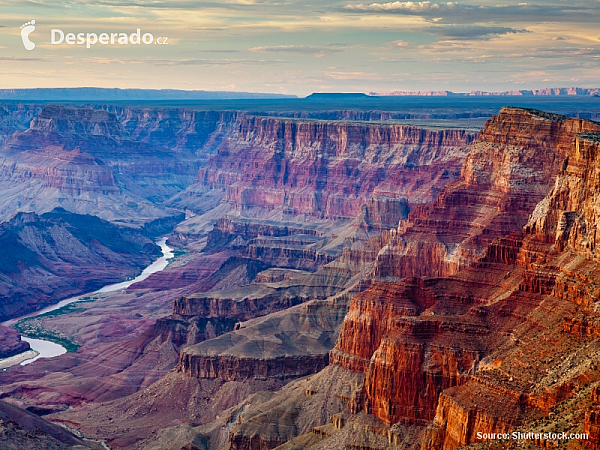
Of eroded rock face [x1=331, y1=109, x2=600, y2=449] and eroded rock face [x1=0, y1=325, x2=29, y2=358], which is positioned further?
eroded rock face [x1=0, y1=325, x2=29, y2=358]

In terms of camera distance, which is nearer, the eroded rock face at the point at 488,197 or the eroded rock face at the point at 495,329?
the eroded rock face at the point at 495,329

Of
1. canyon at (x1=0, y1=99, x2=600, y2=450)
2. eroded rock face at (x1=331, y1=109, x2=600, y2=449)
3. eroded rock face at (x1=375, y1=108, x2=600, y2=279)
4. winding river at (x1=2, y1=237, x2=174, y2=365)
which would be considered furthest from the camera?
winding river at (x1=2, y1=237, x2=174, y2=365)

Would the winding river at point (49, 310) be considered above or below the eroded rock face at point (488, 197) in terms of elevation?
below

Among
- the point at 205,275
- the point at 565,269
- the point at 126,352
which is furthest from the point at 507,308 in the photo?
the point at 205,275

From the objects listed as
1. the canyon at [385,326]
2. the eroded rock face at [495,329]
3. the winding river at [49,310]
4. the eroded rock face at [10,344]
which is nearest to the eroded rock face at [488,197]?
the canyon at [385,326]

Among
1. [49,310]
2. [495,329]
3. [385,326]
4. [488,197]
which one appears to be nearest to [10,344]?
[49,310]

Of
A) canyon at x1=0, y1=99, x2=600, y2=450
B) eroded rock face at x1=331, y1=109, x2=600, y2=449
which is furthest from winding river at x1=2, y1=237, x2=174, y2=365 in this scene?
eroded rock face at x1=331, y1=109, x2=600, y2=449

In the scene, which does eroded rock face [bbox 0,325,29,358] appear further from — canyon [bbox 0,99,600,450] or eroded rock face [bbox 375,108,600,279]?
→ eroded rock face [bbox 375,108,600,279]

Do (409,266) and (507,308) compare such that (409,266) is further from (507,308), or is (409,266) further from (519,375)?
(519,375)

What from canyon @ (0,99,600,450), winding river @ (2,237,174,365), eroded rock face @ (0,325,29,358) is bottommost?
winding river @ (2,237,174,365)

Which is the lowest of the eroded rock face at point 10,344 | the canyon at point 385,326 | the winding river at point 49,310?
the winding river at point 49,310

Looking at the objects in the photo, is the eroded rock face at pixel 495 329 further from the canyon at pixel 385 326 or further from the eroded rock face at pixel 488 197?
the eroded rock face at pixel 488 197
